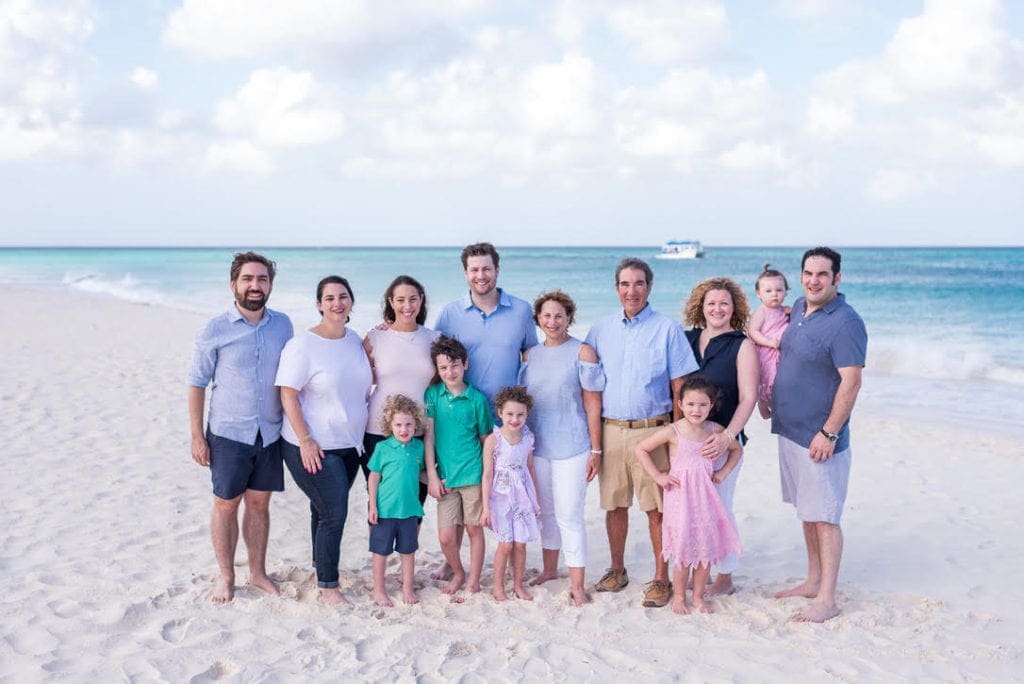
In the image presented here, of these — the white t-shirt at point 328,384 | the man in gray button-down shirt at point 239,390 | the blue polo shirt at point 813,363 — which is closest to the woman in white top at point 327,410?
the white t-shirt at point 328,384

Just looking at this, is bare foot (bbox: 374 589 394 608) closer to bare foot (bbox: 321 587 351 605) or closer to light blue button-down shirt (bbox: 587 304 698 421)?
bare foot (bbox: 321 587 351 605)

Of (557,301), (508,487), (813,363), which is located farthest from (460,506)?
(813,363)

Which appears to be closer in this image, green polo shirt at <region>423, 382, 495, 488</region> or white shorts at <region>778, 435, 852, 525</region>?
white shorts at <region>778, 435, 852, 525</region>

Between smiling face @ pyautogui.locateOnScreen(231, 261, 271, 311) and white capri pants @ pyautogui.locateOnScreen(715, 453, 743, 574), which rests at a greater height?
smiling face @ pyautogui.locateOnScreen(231, 261, 271, 311)

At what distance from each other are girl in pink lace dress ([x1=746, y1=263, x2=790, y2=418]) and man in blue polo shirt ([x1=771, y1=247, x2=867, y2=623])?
0.50 ft

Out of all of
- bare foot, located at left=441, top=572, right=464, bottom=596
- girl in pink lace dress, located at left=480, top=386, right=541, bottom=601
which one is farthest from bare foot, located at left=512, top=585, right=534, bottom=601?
bare foot, located at left=441, top=572, right=464, bottom=596

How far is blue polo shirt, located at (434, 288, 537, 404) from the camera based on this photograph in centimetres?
456

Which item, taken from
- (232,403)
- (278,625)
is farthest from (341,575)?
(232,403)

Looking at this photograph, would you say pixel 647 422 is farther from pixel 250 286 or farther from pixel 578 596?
pixel 250 286

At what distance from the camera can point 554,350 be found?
448cm

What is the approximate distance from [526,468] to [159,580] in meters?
2.16

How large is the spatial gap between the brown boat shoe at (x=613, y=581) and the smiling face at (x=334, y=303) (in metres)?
2.12

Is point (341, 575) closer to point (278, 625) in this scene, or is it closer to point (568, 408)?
point (278, 625)

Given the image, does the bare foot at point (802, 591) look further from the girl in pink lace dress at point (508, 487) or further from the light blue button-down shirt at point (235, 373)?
the light blue button-down shirt at point (235, 373)
